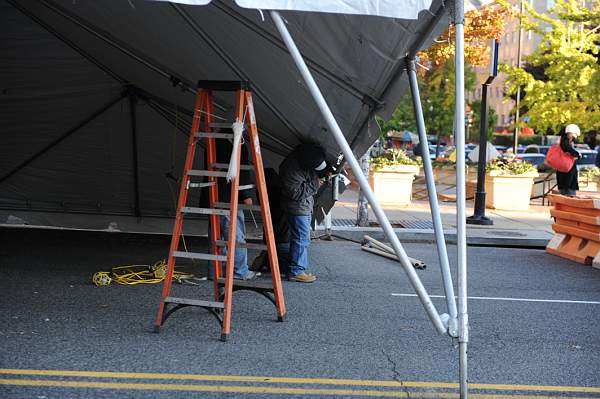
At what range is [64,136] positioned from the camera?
12.0 metres

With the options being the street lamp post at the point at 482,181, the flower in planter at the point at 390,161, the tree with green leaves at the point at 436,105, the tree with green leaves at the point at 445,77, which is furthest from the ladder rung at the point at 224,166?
the tree with green leaves at the point at 436,105

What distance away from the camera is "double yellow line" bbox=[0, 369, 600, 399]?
216 inches

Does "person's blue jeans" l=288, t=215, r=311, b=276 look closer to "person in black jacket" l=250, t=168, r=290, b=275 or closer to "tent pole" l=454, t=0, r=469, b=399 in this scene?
"person in black jacket" l=250, t=168, r=290, b=275

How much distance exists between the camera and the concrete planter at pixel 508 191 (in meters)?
19.4

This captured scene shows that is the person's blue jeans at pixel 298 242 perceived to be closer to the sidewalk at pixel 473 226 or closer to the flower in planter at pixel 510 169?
the sidewalk at pixel 473 226

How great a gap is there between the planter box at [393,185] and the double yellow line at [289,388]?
13497mm

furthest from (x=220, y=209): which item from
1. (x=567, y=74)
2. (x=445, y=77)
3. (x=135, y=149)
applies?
(x=445, y=77)

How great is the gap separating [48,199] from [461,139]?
8.84 m

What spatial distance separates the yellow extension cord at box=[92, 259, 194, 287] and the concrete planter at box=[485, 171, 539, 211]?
36.8ft

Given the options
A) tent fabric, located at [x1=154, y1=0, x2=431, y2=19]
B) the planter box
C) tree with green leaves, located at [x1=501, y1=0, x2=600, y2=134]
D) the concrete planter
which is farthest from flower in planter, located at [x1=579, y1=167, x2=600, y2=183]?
tent fabric, located at [x1=154, y1=0, x2=431, y2=19]

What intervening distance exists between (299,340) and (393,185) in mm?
12897

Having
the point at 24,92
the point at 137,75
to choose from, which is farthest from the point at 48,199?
the point at 137,75

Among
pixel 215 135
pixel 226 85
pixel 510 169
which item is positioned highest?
pixel 226 85

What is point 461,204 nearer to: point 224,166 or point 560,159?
→ point 224,166
